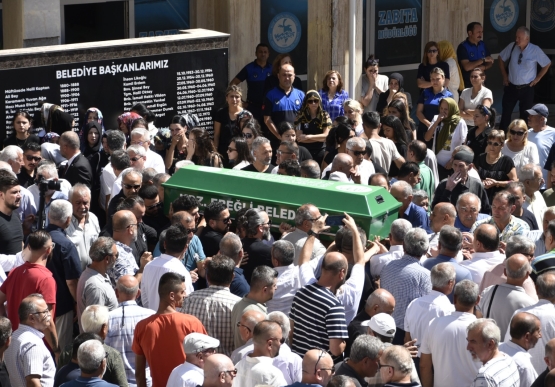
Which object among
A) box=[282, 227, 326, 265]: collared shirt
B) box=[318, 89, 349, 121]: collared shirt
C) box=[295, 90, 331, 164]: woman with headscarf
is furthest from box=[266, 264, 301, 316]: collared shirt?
box=[318, 89, 349, 121]: collared shirt

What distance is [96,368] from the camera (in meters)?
6.32

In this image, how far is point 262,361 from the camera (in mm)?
6527

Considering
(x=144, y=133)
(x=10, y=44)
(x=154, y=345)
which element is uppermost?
(x=10, y=44)

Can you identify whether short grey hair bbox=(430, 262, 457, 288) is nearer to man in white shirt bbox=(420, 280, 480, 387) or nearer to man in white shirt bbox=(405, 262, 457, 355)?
man in white shirt bbox=(405, 262, 457, 355)

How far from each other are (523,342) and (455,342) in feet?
1.48

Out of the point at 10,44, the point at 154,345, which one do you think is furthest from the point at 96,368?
the point at 10,44

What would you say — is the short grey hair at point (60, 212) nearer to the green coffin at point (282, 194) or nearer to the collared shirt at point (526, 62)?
the green coffin at point (282, 194)

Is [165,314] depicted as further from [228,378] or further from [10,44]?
[10,44]

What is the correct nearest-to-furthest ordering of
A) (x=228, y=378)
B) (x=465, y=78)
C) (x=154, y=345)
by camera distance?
(x=228, y=378) < (x=154, y=345) < (x=465, y=78)

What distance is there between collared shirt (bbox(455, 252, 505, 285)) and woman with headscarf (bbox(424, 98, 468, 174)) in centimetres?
374

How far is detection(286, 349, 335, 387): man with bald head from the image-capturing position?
6.20 meters

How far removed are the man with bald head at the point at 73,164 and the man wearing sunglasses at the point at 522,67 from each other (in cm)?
779

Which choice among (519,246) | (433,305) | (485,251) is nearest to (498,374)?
(433,305)

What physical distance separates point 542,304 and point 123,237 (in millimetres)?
3146
